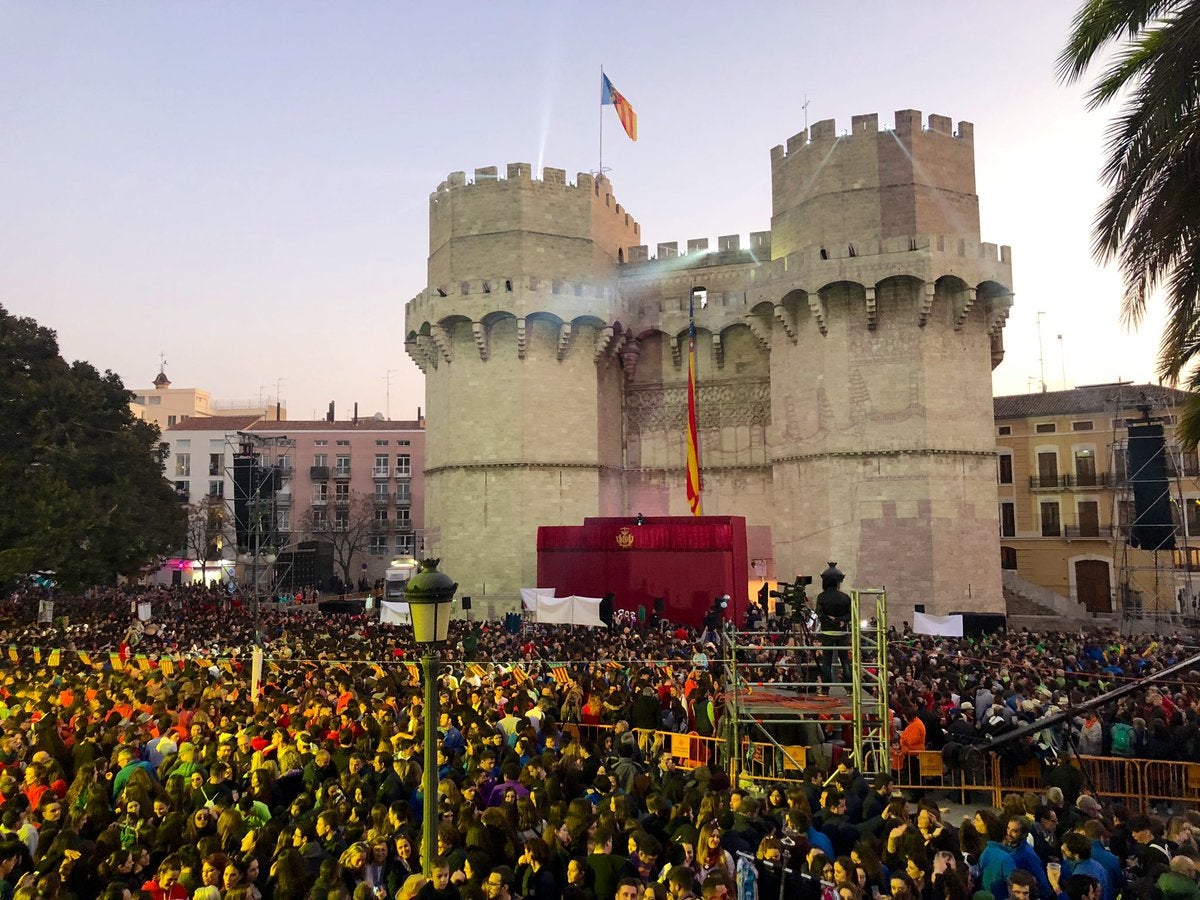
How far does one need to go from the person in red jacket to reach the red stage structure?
20623 millimetres

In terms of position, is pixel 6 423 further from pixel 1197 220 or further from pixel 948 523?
pixel 1197 220

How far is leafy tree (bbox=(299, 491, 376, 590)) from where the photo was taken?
5784cm

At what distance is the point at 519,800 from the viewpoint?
7.36 meters

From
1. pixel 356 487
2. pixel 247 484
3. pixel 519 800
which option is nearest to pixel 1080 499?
pixel 247 484

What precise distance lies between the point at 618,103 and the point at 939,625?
2324cm

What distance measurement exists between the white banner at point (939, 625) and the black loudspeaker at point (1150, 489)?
1094 cm

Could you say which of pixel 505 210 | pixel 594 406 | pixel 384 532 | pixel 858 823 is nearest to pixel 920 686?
pixel 858 823

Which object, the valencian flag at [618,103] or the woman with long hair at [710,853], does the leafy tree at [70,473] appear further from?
the woman with long hair at [710,853]

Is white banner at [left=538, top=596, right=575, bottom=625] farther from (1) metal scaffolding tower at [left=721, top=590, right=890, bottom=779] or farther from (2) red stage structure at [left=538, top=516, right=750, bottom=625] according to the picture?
(1) metal scaffolding tower at [left=721, top=590, right=890, bottom=779]

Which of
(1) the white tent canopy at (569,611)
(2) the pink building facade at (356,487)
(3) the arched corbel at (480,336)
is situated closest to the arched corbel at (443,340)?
(3) the arched corbel at (480,336)

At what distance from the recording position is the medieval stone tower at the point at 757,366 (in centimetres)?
2889

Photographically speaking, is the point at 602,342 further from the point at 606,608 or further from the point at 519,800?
the point at 519,800

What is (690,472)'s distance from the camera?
29.2m

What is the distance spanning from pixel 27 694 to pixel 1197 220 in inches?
657
